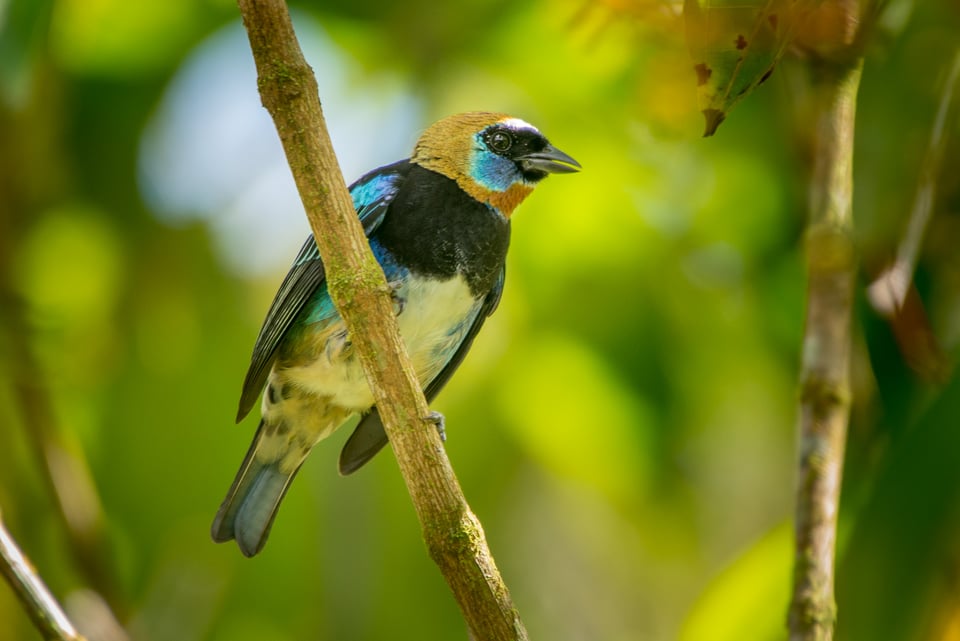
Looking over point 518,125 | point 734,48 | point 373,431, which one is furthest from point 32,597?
point 518,125

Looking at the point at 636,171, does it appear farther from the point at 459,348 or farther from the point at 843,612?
the point at 843,612

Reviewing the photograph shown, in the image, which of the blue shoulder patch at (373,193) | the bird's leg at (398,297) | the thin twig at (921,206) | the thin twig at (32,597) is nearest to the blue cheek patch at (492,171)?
the blue shoulder patch at (373,193)

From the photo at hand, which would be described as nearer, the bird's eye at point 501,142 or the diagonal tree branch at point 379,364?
the diagonal tree branch at point 379,364

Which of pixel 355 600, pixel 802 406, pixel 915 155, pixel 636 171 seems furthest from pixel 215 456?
pixel 915 155

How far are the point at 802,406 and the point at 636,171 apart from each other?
1.76 meters

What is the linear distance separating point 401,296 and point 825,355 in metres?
1.31

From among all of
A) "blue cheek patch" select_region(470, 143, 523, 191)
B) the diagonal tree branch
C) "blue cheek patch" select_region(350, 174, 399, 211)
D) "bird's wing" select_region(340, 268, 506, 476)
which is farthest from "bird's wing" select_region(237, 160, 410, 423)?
the diagonal tree branch

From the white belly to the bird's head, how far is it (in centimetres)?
36

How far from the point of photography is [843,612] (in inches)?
83.2

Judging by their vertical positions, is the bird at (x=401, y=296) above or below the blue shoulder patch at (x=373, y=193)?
below

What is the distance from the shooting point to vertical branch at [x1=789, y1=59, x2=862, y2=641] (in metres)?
2.46

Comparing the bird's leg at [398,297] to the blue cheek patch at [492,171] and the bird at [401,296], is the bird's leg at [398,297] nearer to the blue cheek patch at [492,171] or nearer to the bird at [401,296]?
the bird at [401,296]

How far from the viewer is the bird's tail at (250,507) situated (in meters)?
3.80

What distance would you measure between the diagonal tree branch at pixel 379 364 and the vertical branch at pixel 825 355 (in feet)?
2.16
